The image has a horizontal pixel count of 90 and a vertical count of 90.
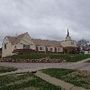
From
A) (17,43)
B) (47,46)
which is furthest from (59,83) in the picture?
(47,46)

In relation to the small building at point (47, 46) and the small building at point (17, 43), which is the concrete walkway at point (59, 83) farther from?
the small building at point (47, 46)

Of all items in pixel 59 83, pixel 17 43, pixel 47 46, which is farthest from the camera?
pixel 47 46

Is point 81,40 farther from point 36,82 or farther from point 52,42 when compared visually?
point 36,82

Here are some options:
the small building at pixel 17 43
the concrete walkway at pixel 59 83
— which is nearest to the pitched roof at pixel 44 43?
the small building at pixel 17 43

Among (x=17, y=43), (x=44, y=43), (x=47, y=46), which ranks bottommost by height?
(x=47, y=46)

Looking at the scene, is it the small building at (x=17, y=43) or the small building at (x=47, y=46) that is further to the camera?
the small building at (x=47, y=46)

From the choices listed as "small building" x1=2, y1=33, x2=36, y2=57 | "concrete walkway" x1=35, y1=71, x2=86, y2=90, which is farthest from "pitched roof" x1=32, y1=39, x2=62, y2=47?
"concrete walkway" x1=35, y1=71, x2=86, y2=90

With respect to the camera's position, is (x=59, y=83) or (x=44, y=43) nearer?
(x=59, y=83)

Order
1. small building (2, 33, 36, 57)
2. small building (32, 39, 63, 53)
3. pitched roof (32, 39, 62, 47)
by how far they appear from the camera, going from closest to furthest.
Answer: small building (2, 33, 36, 57), small building (32, 39, 63, 53), pitched roof (32, 39, 62, 47)

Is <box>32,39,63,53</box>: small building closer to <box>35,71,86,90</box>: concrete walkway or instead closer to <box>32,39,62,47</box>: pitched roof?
<box>32,39,62,47</box>: pitched roof

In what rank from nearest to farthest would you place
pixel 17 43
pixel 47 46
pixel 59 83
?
pixel 59 83 → pixel 17 43 → pixel 47 46

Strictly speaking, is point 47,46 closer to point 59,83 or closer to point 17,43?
point 17,43

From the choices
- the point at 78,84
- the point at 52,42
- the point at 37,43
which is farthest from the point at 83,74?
the point at 52,42

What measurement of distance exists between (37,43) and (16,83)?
59330 mm
